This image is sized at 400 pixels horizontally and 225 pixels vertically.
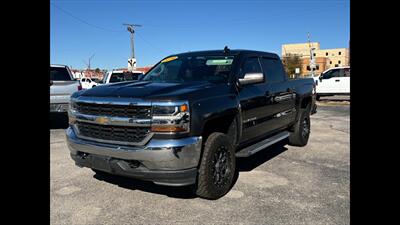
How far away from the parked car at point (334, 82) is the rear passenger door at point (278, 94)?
13.0 m

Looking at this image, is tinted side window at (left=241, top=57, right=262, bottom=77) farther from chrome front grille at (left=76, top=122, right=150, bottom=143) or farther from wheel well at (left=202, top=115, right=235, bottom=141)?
chrome front grille at (left=76, top=122, right=150, bottom=143)

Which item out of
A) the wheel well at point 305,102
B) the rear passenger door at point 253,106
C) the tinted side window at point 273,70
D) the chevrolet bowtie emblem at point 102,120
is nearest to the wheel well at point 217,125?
the rear passenger door at point 253,106

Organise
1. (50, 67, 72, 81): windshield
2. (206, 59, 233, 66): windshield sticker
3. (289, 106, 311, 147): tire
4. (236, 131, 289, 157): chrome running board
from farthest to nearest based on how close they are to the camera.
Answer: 1. (50, 67, 72, 81): windshield
2. (289, 106, 311, 147): tire
3. (206, 59, 233, 66): windshield sticker
4. (236, 131, 289, 157): chrome running board

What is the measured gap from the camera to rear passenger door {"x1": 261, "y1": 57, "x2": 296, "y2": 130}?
18.3ft

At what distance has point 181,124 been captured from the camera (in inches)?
139

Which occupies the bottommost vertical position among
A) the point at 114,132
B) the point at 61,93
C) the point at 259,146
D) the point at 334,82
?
the point at 259,146

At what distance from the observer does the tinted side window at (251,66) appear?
5.06 metres

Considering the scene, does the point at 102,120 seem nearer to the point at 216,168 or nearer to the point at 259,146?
the point at 216,168

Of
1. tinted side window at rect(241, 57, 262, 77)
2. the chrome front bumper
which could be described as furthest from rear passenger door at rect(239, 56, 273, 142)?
the chrome front bumper

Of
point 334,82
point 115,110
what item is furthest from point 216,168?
point 334,82

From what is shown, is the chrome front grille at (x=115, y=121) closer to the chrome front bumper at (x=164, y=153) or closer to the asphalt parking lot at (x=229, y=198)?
the chrome front bumper at (x=164, y=153)

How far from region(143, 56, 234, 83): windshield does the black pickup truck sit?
1cm

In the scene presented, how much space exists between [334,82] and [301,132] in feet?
41.9
